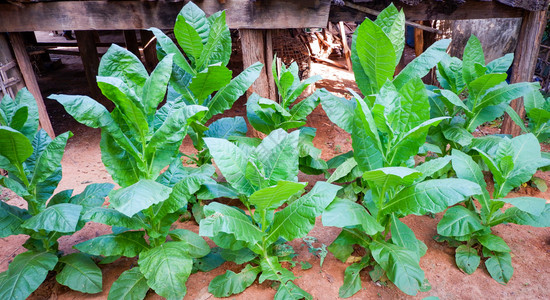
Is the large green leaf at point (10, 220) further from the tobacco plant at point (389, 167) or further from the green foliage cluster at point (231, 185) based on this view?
Answer: the tobacco plant at point (389, 167)

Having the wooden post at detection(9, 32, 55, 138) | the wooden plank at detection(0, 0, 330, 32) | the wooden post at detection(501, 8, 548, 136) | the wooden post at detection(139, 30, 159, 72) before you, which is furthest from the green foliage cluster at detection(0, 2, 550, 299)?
the wooden post at detection(139, 30, 159, 72)

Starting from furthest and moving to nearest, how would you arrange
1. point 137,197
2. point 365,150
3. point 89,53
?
point 89,53, point 365,150, point 137,197

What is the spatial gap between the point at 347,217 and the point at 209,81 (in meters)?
1.60

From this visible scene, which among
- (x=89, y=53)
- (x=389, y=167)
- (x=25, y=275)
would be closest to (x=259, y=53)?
(x=389, y=167)

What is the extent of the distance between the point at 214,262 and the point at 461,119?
2.60 meters

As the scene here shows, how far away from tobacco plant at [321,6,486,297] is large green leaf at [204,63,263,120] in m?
0.67

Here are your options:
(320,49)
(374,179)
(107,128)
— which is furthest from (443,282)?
(320,49)

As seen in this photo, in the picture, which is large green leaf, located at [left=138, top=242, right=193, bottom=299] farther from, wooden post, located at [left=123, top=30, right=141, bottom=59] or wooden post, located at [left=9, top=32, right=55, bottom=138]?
wooden post, located at [left=123, top=30, right=141, bottom=59]

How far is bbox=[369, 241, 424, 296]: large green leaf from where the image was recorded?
2373 millimetres

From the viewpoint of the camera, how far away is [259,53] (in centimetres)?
427

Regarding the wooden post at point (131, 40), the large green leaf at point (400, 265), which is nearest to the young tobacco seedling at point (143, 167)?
the large green leaf at point (400, 265)

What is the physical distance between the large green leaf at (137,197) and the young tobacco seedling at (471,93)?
2.44m

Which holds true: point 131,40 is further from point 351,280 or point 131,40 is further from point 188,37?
point 351,280

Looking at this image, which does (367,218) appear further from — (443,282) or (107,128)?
(107,128)
